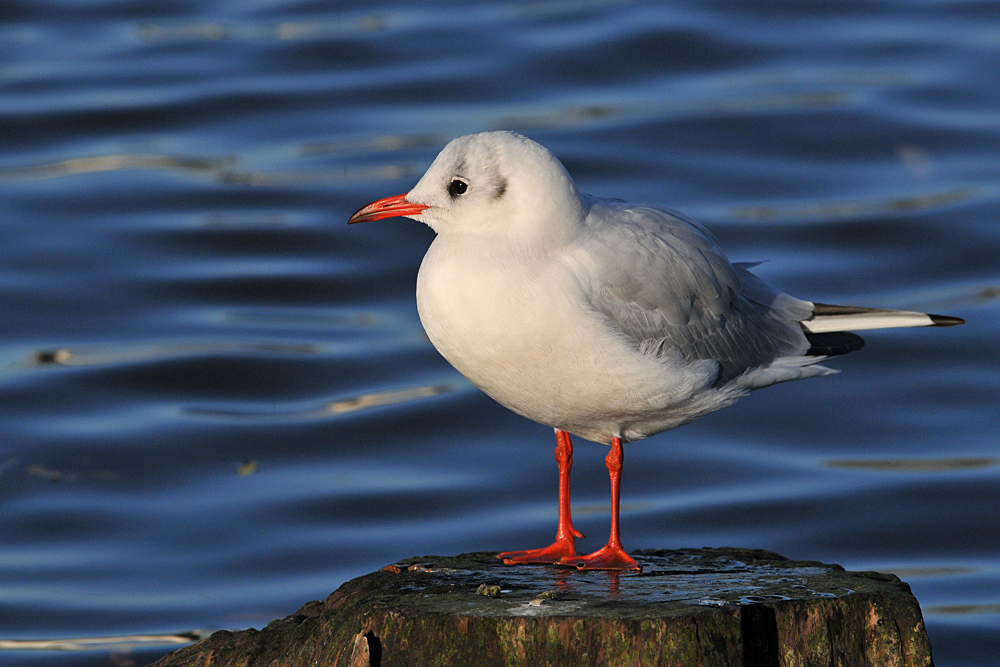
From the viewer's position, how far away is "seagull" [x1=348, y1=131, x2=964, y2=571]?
20.3 ft

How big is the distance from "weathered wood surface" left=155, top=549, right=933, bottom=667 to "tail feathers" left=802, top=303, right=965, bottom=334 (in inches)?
72.4

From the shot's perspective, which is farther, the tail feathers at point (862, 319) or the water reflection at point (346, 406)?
the water reflection at point (346, 406)

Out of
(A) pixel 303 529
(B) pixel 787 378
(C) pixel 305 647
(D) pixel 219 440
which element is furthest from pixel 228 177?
(C) pixel 305 647

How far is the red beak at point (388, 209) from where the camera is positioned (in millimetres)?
6473

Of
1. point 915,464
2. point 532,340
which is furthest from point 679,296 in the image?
point 915,464

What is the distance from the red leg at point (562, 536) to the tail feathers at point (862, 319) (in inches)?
63.0

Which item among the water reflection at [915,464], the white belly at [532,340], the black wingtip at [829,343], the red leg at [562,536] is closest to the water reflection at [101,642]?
the red leg at [562,536]

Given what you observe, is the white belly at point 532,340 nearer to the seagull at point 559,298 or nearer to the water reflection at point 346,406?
the seagull at point 559,298

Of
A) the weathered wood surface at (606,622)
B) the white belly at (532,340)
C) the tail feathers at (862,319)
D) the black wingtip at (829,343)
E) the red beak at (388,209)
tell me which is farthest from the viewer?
the black wingtip at (829,343)

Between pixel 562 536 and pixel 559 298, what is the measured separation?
1.37 meters

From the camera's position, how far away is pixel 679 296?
693cm

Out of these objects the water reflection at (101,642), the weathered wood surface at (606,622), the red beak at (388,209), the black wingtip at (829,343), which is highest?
the red beak at (388,209)

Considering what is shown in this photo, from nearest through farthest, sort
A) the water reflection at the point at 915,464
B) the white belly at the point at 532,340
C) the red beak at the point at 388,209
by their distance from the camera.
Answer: the white belly at the point at 532,340 < the red beak at the point at 388,209 < the water reflection at the point at 915,464

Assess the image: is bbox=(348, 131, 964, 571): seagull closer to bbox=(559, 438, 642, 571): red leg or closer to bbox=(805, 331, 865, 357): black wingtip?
bbox=(559, 438, 642, 571): red leg
